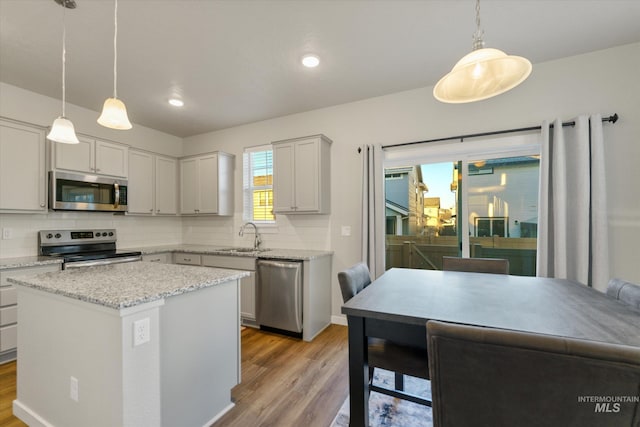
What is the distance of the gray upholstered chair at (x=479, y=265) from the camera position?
7.24 ft

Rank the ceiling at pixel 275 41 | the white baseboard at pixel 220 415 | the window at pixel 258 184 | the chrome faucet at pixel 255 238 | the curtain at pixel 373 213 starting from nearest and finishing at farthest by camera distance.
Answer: the white baseboard at pixel 220 415 → the ceiling at pixel 275 41 → the curtain at pixel 373 213 → the chrome faucet at pixel 255 238 → the window at pixel 258 184

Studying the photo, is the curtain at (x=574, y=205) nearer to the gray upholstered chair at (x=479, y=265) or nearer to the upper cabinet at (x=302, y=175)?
the gray upholstered chair at (x=479, y=265)

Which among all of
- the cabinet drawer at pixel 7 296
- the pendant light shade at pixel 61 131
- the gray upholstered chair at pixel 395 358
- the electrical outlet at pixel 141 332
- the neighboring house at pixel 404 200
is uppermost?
the pendant light shade at pixel 61 131

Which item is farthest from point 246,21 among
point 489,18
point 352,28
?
point 489,18

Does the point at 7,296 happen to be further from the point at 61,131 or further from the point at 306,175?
the point at 306,175

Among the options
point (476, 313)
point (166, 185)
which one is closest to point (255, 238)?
point (166, 185)

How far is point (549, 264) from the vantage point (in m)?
2.52

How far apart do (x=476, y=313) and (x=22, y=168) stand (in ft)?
14.0

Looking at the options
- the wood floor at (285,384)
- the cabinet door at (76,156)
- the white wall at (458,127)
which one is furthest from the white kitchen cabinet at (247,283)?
the cabinet door at (76,156)

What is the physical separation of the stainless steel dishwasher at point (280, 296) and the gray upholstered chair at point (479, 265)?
1549mm

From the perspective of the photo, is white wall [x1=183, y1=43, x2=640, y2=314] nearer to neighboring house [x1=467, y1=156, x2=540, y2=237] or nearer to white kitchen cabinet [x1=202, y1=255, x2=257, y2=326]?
neighboring house [x1=467, y1=156, x2=540, y2=237]

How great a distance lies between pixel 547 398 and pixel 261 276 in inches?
113

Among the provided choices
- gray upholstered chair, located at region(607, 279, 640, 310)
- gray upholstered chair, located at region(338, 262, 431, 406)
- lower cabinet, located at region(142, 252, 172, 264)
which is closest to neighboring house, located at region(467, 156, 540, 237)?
gray upholstered chair, located at region(607, 279, 640, 310)

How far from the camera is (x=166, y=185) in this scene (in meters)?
4.39
